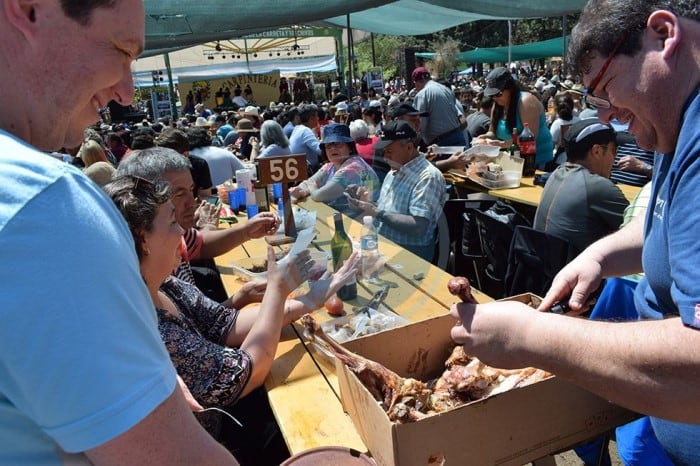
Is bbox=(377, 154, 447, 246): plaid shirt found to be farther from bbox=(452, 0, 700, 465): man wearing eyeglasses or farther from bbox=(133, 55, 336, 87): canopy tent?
bbox=(133, 55, 336, 87): canopy tent

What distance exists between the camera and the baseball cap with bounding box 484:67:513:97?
18.7 feet

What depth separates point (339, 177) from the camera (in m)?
4.01

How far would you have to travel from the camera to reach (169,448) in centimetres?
65

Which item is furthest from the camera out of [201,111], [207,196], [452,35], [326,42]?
[452,35]

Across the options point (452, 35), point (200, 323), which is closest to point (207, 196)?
A: point (200, 323)

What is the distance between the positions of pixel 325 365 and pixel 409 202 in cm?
184

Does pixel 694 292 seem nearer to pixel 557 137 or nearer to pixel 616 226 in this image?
pixel 616 226

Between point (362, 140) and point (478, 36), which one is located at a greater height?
point (478, 36)

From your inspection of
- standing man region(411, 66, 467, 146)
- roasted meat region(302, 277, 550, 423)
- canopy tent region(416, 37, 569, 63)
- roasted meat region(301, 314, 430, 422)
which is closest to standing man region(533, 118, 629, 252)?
roasted meat region(302, 277, 550, 423)

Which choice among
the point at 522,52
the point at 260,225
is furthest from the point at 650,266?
the point at 522,52

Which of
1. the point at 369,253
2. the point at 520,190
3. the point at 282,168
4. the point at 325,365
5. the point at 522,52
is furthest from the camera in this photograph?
the point at 522,52

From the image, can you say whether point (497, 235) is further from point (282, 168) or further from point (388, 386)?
point (388, 386)

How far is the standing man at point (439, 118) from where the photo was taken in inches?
275

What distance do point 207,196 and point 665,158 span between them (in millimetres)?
4742
